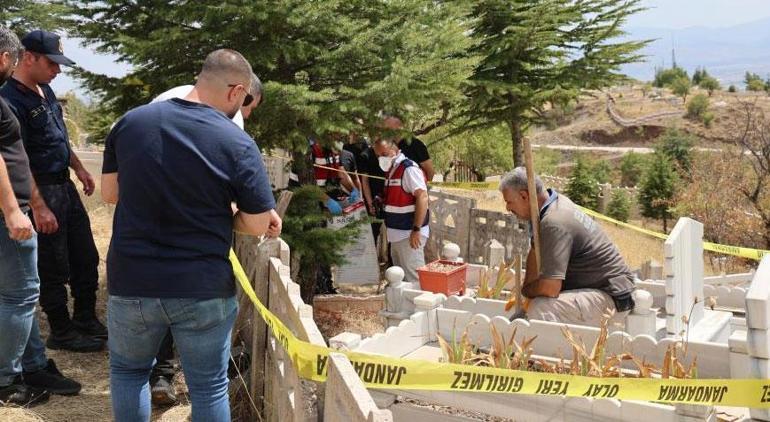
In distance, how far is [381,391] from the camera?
4.39m

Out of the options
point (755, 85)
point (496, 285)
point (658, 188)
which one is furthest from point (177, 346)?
point (755, 85)

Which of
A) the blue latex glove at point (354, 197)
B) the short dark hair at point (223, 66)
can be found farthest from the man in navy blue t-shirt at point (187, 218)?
the blue latex glove at point (354, 197)

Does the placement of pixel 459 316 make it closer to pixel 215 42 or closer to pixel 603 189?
pixel 215 42

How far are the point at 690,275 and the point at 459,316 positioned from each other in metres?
1.63

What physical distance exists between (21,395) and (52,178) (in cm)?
148

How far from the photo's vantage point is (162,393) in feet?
14.3

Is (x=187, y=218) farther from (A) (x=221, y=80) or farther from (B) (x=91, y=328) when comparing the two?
(B) (x=91, y=328)

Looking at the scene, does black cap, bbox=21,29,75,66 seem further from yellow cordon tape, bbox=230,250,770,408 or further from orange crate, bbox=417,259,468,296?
orange crate, bbox=417,259,468,296

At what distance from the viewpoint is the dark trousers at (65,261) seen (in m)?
5.00

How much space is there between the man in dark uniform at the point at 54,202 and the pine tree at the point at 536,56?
756cm

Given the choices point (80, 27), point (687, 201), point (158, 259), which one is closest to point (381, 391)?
point (158, 259)

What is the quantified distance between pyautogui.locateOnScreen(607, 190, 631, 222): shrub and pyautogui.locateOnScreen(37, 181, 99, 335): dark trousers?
23.8 m

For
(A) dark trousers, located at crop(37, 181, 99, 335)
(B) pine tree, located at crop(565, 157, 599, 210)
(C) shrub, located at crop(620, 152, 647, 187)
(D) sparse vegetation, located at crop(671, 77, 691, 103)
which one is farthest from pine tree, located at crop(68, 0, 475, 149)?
(D) sparse vegetation, located at crop(671, 77, 691, 103)

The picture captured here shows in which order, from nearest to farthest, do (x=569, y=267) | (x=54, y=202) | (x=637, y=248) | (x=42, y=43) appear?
(x=42, y=43), (x=54, y=202), (x=569, y=267), (x=637, y=248)
